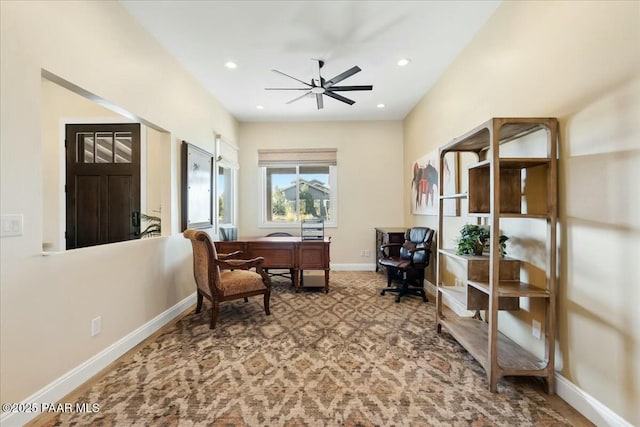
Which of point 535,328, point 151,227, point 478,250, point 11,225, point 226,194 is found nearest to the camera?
point 11,225

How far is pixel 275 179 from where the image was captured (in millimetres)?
5750

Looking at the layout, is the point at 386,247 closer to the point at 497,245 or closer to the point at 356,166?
the point at 356,166

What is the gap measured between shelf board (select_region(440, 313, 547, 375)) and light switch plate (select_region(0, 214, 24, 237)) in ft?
9.75

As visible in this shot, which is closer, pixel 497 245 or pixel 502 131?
pixel 497 245

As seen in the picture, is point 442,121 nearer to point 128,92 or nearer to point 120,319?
point 128,92

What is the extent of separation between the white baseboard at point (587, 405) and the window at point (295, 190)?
13.5ft

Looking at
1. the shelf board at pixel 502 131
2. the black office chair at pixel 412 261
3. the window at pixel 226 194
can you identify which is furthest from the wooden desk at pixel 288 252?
the shelf board at pixel 502 131

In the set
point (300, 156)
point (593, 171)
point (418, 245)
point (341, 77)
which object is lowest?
point (418, 245)

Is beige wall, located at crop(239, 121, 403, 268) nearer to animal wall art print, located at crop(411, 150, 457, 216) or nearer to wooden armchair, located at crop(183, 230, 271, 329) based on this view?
animal wall art print, located at crop(411, 150, 457, 216)

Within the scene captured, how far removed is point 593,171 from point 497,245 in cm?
65

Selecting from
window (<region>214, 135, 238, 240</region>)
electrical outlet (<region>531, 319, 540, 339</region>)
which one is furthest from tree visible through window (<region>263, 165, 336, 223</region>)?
electrical outlet (<region>531, 319, 540, 339</region>)

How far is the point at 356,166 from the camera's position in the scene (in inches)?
220

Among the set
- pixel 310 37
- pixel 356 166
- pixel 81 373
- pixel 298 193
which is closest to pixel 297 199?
pixel 298 193

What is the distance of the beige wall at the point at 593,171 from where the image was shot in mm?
1410
